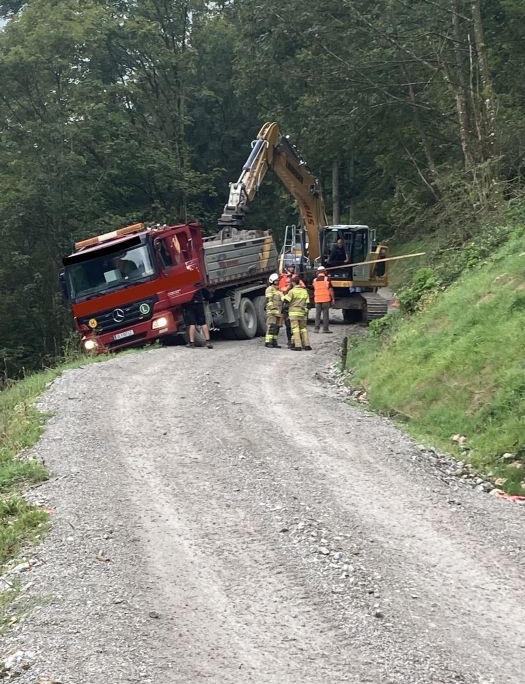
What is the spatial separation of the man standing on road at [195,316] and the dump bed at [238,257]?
2.83 feet

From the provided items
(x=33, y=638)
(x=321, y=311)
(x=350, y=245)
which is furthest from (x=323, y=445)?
(x=350, y=245)

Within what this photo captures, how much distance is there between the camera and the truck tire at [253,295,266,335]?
24.2 meters

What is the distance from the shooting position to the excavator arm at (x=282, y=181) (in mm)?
23766

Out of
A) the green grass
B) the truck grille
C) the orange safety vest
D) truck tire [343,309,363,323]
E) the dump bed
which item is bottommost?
truck tire [343,309,363,323]

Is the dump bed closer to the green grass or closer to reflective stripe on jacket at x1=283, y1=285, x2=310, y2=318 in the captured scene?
reflective stripe on jacket at x1=283, y1=285, x2=310, y2=318

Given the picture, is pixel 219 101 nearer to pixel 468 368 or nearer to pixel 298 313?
pixel 298 313

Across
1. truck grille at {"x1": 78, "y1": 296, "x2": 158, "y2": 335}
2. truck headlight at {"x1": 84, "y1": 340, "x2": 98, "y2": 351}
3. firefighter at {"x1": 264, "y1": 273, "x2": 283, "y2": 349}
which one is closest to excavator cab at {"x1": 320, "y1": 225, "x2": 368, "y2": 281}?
firefighter at {"x1": 264, "y1": 273, "x2": 283, "y2": 349}

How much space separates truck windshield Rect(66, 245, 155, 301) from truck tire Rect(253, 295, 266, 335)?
188 inches

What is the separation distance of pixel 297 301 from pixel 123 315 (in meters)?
4.03

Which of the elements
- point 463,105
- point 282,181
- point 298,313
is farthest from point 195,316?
point 463,105

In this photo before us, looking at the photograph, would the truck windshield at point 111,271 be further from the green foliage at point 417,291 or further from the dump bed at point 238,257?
the green foliage at point 417,291

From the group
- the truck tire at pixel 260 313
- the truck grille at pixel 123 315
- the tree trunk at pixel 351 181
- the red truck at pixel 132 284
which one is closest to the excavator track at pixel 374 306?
the truck tire at pixel 260 313

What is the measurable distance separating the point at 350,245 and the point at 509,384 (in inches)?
626

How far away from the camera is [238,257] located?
23.1 meters
